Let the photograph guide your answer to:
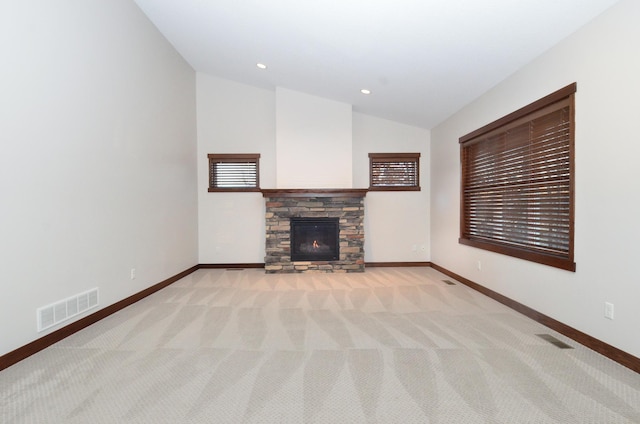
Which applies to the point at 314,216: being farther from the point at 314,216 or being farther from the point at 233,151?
the point at 233,151

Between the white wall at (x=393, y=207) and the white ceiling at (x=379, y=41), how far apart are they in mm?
589

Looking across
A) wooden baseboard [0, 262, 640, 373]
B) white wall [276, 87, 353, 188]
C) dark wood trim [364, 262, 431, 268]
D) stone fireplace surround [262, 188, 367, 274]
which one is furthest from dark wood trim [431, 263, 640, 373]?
white wall [276, 87, 353, 188]

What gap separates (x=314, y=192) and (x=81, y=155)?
10.5 ft

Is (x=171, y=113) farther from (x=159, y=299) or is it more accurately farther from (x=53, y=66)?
(x=159, y=299)

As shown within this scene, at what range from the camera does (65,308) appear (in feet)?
8.48

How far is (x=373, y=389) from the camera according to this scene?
1.82m

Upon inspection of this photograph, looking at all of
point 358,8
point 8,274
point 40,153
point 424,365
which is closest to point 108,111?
point 40,153

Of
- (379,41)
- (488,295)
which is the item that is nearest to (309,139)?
(379,41)

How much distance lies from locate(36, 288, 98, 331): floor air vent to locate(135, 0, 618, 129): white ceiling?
3.37 metres

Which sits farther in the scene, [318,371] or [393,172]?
[393,172]

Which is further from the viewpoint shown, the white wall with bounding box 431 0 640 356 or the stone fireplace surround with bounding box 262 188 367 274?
the stone fireplace surround with bounding box 262 188 367 274

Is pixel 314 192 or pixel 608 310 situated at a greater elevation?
pixel 314 192

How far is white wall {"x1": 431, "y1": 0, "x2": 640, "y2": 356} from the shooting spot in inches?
80.8

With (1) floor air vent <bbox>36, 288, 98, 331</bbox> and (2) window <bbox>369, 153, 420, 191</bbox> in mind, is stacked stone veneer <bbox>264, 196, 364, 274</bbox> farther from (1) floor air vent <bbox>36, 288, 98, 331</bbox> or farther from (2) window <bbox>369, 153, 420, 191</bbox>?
(1) floor air vent <bbox>36, 288, 98, 331</bbox>
